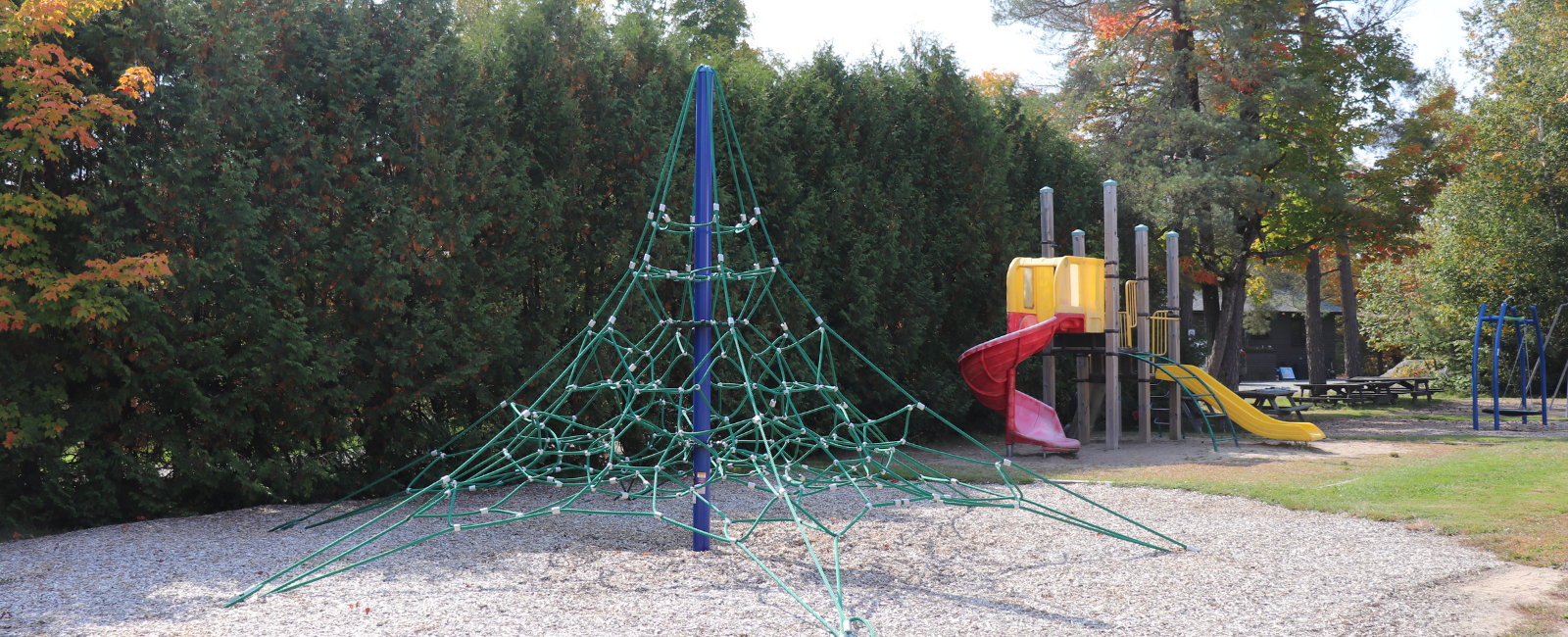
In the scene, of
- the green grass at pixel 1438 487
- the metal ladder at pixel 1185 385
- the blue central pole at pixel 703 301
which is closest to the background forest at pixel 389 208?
the metal ladder at pixel 1185 385

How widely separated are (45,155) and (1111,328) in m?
8.37

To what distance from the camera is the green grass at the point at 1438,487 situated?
5.06 metres

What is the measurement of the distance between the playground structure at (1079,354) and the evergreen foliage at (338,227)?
208 cm

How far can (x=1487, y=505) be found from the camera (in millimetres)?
5777

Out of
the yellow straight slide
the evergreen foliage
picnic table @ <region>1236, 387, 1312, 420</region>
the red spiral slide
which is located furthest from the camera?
picnic table @ <region>1236, 387, 1312, 420</region>

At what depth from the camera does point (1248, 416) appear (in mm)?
9719

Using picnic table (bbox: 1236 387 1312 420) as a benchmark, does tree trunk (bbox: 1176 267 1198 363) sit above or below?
above

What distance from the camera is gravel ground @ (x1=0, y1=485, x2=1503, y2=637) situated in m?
3.52

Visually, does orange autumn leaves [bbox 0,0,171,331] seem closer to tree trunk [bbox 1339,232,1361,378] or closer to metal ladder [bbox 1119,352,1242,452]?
metal ladder [bbox 1119,352,1242,452]

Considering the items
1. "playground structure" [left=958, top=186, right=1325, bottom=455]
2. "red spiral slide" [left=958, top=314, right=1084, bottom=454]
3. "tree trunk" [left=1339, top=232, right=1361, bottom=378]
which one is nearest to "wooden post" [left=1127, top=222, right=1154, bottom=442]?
"playground structure" [left=958, top=186, right=1325, bottom=455]

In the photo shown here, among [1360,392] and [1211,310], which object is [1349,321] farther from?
[1211,310]

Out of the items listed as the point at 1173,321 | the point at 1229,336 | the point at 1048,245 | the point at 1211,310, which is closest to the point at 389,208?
the point at 1048,245

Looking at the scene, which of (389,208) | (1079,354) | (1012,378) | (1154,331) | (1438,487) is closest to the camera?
(389,208)

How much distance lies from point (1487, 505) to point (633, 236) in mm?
6014
